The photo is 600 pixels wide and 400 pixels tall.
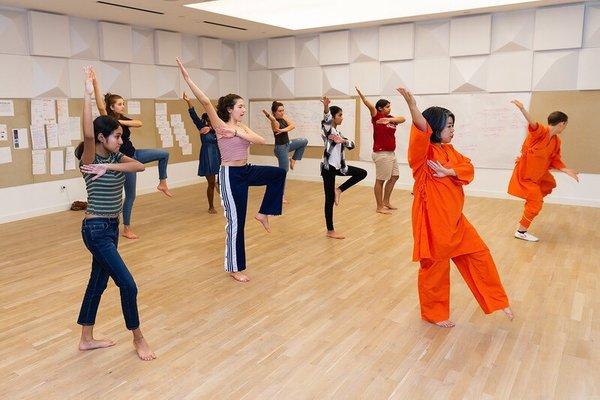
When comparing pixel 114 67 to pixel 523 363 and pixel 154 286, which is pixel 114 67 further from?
pixel 523 363

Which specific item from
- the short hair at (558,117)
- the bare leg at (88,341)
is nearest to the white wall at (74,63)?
the bare leg at (88,341)

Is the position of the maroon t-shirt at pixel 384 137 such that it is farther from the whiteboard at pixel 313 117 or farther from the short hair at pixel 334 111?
the whiteboard at pixel 313 117

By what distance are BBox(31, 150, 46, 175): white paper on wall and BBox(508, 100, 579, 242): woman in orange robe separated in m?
6.01

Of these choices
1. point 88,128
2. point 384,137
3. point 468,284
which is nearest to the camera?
point 88,128

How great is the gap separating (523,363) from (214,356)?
172 cm

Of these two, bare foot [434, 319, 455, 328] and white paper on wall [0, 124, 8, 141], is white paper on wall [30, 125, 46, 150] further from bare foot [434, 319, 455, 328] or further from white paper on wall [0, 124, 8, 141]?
bare foot [434, 319, 455, 328]

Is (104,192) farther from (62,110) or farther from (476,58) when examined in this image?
(476,58)

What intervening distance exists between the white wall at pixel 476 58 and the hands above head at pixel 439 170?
5.10 meters

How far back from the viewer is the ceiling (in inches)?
241

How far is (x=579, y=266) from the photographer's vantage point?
4.34 meters

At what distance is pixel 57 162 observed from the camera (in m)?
6.92

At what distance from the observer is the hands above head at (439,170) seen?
2896mm

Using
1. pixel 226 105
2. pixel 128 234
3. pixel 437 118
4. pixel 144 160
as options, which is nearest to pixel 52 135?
pixel 144 160

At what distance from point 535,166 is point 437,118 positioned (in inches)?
107
